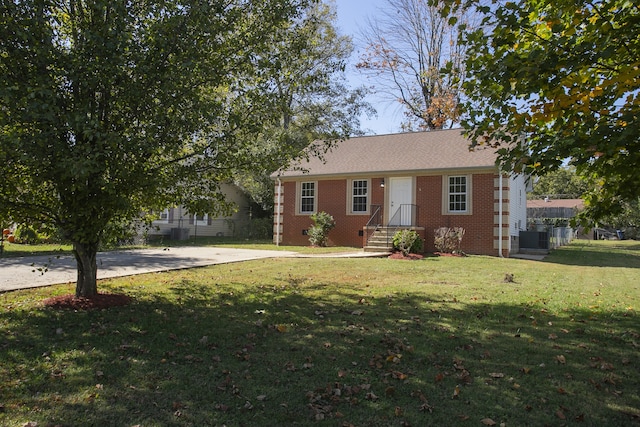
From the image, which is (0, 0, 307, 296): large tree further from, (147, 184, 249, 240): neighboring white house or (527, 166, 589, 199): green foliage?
(527, 166, 589, 199): green foliage

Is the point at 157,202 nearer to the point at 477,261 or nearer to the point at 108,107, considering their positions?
the point at 108,107

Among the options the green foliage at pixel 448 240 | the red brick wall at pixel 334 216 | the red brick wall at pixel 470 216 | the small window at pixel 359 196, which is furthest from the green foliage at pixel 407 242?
the small window at pixel 359 196

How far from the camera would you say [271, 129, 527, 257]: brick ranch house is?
54.5 feet

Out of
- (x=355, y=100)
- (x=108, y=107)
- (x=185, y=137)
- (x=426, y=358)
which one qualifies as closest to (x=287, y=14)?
(x=185, y=137)

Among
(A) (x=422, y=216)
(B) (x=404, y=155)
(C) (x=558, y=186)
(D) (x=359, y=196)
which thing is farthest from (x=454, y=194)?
(C) (x=558, y=186)

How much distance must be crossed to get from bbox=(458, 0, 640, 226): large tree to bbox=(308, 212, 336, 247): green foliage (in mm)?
13882

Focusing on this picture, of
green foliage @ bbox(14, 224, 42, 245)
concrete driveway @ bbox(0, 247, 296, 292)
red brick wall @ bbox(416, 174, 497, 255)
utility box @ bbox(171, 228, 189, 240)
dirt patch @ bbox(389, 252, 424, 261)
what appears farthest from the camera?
utility box @ bbox(171, 228, 189, 240)

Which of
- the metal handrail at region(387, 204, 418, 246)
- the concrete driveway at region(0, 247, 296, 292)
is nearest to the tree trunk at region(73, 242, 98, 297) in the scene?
the concrete driveway at region(0, 247, 296, 292)

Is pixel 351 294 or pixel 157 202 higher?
pixel 157 202

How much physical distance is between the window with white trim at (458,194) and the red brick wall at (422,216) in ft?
0.93

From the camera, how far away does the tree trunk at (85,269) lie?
6.34 meters

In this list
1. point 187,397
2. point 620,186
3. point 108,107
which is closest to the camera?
point 187,397

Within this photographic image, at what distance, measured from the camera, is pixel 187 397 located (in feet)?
11.4

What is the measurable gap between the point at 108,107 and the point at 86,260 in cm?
218
